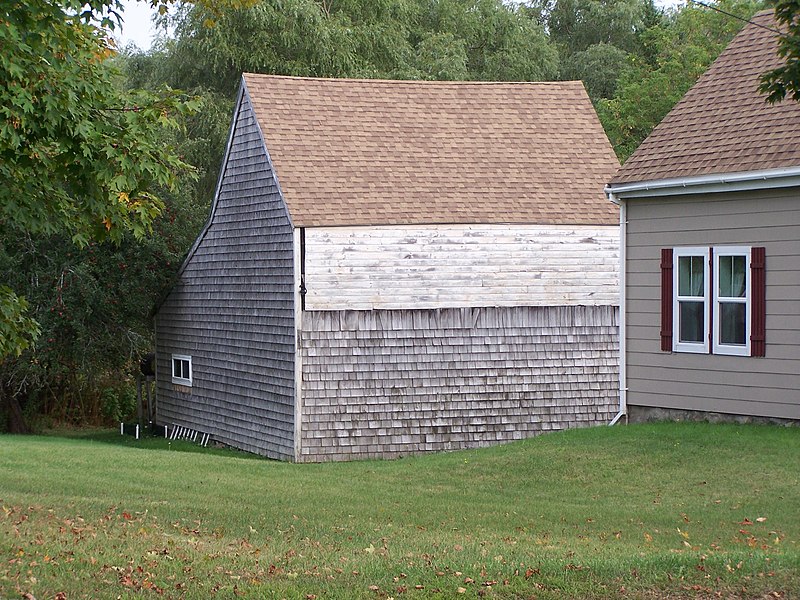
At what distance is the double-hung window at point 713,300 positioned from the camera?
15641mm

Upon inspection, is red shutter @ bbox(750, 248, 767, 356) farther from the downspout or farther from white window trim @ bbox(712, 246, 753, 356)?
the downspout

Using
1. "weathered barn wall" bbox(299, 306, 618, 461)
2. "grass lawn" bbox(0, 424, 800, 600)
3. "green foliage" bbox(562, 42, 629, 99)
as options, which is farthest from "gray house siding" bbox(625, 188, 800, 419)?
"green foliage" bbox(562, 42, 629, 99)

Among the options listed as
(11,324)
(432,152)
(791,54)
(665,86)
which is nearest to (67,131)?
(11,324)

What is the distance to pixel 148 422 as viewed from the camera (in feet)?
99.1

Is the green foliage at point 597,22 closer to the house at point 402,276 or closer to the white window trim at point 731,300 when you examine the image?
the house at point 402,276

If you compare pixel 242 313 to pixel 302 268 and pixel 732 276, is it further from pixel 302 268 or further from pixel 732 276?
pixel 732 276

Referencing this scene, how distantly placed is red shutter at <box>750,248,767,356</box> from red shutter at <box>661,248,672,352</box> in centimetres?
141

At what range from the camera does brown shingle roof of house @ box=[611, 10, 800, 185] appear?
1568cm

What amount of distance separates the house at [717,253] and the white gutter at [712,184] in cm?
2

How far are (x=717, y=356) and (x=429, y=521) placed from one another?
6.05 meters

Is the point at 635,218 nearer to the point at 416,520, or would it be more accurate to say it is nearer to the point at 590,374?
the point at 590,374

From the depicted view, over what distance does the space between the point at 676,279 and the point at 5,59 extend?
10314mm

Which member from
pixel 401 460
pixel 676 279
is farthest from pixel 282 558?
→ pixel 401 460

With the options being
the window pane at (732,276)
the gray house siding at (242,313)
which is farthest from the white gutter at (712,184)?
the gray house siding at (242,313)
